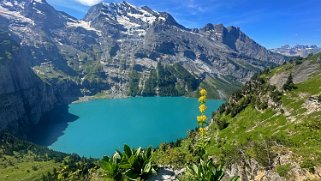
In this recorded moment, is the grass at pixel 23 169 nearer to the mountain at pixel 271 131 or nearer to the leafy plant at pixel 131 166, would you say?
the mountain at pixel 271 131

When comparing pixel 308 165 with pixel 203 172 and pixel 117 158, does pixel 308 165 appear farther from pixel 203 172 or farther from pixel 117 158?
pixel 117 158

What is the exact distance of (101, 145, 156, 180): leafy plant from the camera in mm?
22781

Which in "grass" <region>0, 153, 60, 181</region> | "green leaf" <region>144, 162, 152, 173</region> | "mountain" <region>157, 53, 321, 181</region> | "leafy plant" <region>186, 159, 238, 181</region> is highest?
"leafy plant" <region>186, 159, 238, 181</region>

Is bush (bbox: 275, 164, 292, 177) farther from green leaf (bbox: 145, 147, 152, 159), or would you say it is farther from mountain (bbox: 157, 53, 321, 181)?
green leaf (bbox: 145, 147, 152, 159)

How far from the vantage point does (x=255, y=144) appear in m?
37.8

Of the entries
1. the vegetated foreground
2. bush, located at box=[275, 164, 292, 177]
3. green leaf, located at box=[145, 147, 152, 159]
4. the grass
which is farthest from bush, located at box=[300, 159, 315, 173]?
the grass

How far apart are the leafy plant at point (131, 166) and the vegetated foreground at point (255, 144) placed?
69 millimetres

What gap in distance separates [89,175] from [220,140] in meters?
107

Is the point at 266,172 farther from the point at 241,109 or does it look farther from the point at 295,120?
the point at 241,109

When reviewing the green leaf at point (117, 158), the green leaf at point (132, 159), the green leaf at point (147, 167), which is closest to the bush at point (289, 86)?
the green leaf at point (117, 158)

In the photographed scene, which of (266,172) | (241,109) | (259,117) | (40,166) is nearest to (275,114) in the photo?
(259,117)

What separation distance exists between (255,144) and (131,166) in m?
19.3

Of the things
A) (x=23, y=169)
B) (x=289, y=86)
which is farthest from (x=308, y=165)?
(x=23, y=169)

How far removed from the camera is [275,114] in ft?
408
